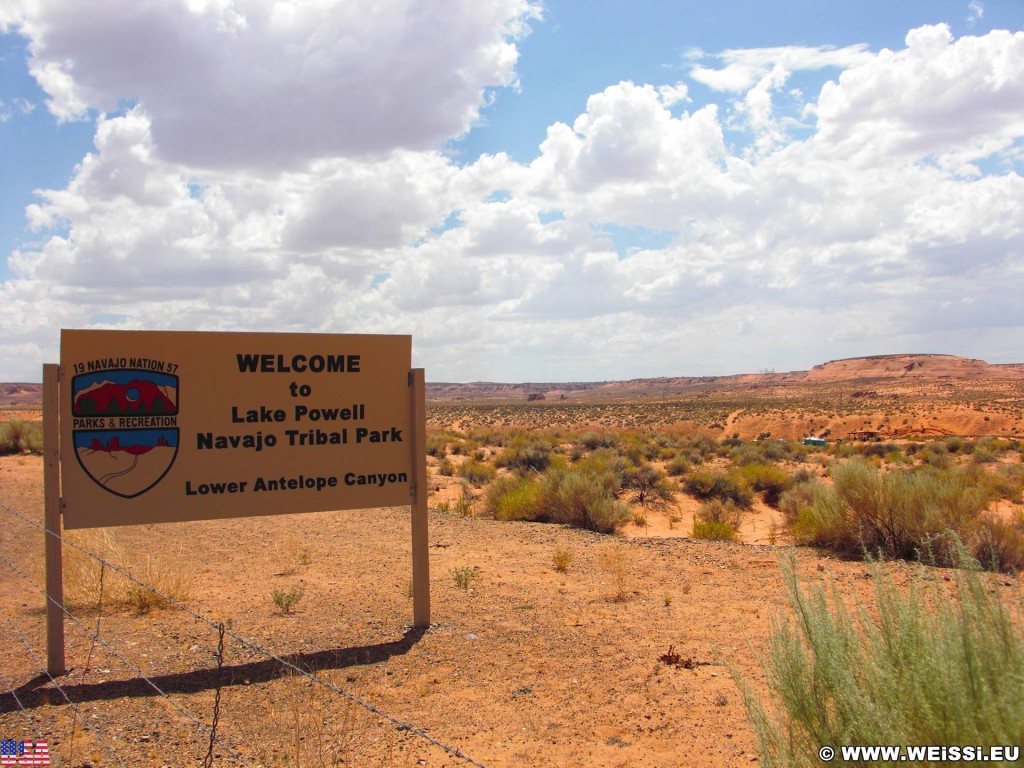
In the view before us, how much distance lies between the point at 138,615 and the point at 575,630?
4427 mm

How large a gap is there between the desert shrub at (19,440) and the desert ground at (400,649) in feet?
56.5

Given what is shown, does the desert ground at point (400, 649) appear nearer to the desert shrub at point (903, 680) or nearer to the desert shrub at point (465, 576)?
the desert shrub at point (465, 576)

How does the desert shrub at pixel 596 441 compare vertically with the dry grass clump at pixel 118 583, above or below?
below

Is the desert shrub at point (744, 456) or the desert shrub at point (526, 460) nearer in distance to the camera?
the desert shrub at point (526, 460)

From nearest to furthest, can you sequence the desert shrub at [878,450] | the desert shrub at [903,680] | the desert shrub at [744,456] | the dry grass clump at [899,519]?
1. the desert shrub at [903,680]
2. the dry grass clump at [899,519]
3. the desert shrub at [744,456]
4. the desert shrub at [878,450]

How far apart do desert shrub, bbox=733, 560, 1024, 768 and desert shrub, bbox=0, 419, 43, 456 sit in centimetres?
3015

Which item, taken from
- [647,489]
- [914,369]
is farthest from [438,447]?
[914,369]

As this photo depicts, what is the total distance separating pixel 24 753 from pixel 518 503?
1118 cm

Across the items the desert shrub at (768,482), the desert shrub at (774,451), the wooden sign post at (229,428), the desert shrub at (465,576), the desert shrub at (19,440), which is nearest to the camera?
the wooden sign post at (229,428)

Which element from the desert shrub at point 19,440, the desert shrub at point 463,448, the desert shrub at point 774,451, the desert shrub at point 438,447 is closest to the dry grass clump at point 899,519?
the desert shrub at point 774,451

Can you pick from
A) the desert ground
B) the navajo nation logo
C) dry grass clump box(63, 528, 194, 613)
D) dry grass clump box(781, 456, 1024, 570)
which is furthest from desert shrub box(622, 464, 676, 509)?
the navajo nation logo

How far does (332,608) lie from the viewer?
8188 millimetres

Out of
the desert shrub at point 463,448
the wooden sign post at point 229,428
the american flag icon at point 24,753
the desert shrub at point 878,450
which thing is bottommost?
the desert shrub at point 878,450

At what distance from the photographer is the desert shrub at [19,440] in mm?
27875
